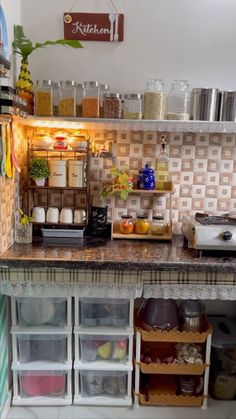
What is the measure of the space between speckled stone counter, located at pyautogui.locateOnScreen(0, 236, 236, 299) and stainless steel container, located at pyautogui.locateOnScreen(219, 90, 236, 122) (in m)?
0.71

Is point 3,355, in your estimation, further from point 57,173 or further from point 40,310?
point 57,173

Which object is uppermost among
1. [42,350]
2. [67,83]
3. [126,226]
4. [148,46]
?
[148,46]

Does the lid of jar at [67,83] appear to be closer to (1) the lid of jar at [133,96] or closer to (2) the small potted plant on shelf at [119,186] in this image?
(1) the lid of jar at [133,96]

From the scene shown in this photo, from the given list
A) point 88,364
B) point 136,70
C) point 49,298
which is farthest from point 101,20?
point 88,364

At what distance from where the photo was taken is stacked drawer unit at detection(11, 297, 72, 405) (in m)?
1.87

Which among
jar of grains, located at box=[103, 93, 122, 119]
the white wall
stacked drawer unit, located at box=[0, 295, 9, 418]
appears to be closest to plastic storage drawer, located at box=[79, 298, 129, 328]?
stacked drawer unit, located at box=[0, 295, 9, 418]

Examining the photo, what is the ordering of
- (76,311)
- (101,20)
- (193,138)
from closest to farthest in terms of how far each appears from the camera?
(76,311) < (101,20) < (193,138)

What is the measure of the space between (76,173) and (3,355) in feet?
3.23

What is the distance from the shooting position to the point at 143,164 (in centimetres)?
223

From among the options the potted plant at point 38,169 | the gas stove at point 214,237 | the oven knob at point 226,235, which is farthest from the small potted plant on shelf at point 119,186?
the oven knob at point 226,235

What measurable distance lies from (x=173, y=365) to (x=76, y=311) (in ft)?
1.82

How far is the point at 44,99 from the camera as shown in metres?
1.94

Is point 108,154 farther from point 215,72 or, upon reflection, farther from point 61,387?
point 61,387

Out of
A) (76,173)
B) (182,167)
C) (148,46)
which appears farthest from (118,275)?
(148,46)
